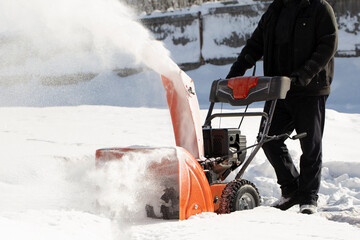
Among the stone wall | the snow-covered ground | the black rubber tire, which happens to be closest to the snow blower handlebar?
the black rubber tire

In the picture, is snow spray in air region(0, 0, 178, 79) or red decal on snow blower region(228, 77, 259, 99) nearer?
red decal on snow blower region(228, 77, 259, 99)

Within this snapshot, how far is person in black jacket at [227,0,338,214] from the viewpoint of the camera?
11.8 feet

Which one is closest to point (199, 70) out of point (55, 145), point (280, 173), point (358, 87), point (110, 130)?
point (358, 87)

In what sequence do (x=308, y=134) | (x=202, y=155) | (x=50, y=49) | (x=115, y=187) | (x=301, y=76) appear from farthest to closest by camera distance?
(x=50, y=49), (x=308, y=134), (x=301, y=76), (x=202, y=155), (x=115, y=187)

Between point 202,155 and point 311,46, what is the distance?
109cm

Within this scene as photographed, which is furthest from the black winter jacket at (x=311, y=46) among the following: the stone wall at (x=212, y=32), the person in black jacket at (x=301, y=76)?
the stone wall at (x=212, y=32)

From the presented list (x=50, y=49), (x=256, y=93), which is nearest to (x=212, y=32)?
(x=50, y=49)

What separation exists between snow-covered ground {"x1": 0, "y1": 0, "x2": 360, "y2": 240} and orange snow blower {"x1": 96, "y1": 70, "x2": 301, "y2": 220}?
8 cm

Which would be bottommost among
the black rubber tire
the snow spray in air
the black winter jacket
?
the snow spray in air

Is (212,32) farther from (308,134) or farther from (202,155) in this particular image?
(202,155)

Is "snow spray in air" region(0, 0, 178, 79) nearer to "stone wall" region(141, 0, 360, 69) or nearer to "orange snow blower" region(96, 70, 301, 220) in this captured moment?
"stone wall" region(141, 0, 360, 69)

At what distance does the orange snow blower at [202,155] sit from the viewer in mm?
3111

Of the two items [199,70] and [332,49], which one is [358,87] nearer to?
[199,70]

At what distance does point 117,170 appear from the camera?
3270 millimetres
